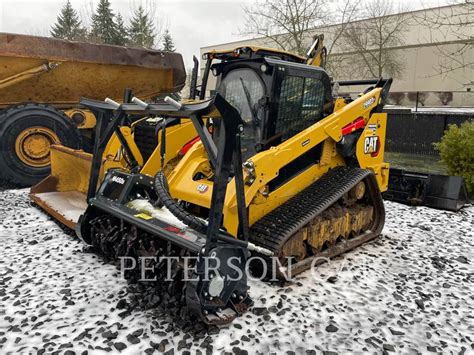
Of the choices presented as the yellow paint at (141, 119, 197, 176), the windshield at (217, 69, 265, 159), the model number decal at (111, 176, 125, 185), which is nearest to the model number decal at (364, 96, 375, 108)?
the windshield at (217, 69, 265, 159)

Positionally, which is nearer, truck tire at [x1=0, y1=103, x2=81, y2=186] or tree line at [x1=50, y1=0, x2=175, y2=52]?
truck tire at [x1=0, y1=103, x2=81, y2=186]

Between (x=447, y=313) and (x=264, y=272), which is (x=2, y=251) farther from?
(x=447, y=313)

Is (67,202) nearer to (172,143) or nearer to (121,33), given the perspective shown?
(172,143)

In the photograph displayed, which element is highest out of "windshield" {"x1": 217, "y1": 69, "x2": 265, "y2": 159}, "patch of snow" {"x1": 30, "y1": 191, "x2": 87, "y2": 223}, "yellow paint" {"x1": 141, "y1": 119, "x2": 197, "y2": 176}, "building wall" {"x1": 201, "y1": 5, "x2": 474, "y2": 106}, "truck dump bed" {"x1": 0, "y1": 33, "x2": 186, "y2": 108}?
"building wall" {"x1": 201, "y1": 5, "x2": 474, "y2": 106}

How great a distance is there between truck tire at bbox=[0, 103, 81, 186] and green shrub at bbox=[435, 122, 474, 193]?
6432 mm

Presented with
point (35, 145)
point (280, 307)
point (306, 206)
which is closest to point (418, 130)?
point (306, 206)

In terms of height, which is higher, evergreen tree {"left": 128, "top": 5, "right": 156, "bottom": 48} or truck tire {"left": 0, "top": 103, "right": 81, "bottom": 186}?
evergreen tree {"left": 128, "top": 5, "right": 156, "bottom": 48}

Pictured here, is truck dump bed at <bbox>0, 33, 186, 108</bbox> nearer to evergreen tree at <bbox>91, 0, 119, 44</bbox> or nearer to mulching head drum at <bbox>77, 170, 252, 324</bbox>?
mulching head drum at <bbox>77, 170, 252, 324</bbox>

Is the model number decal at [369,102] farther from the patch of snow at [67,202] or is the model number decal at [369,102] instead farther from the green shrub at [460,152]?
the patch of snow at [67,202]

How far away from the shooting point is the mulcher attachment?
8.85ft

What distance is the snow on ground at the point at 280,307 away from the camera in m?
2.74

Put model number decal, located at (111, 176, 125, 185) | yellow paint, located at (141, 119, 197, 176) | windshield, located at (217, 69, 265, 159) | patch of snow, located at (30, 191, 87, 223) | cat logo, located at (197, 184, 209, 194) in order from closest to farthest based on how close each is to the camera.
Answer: cat logo, located at (197, 184, 209, 194) < model number decal, located at (111, 176, 125, 185) < windshield, located at (217, 69, 265, 159) < patch of snow, located at (30, 191, 87, 223) < yellow paint, located at (141, 119, 197, 176)

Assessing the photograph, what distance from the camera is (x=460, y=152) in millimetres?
7031

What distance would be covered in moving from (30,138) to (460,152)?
7221 millimetres
